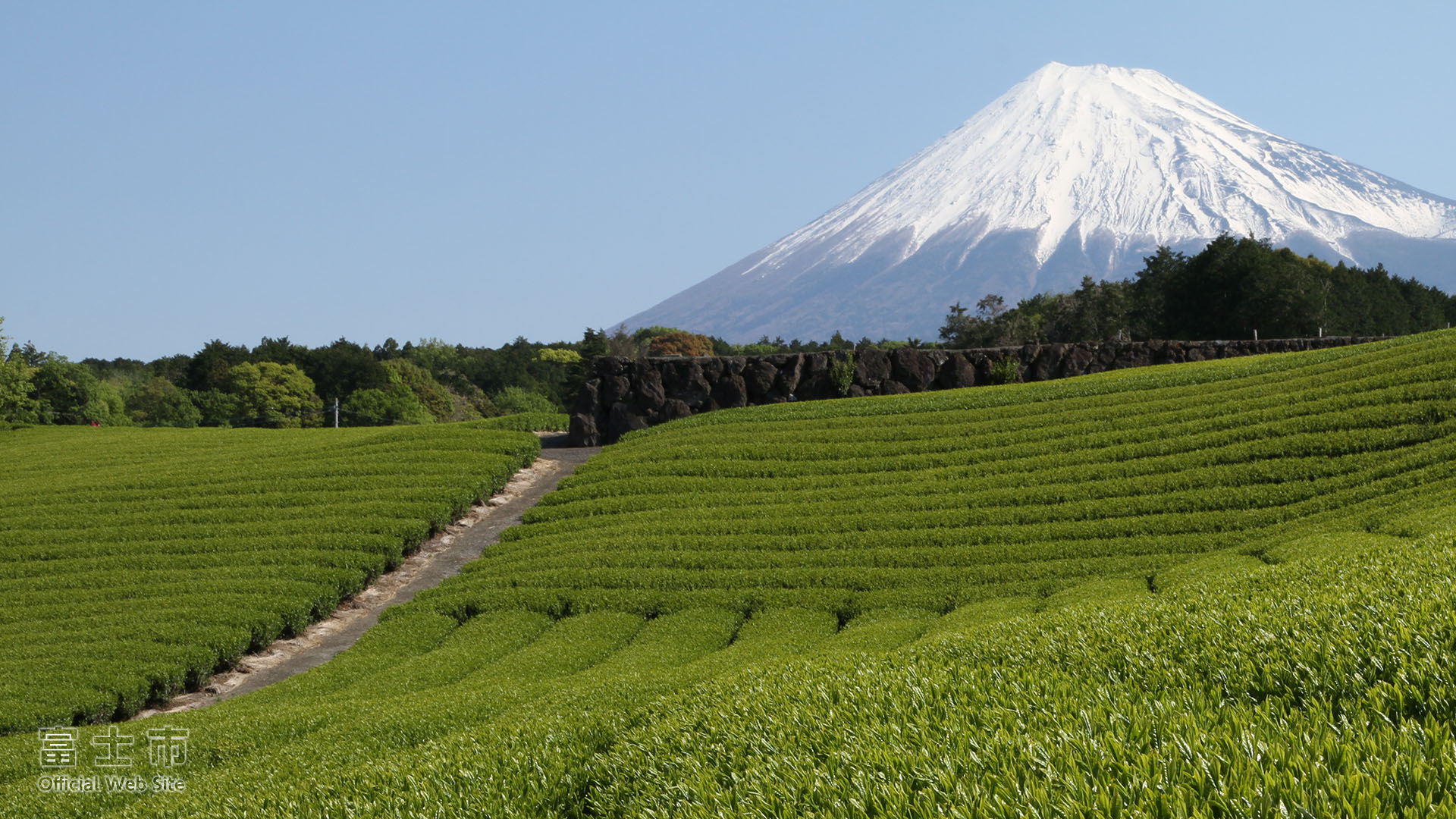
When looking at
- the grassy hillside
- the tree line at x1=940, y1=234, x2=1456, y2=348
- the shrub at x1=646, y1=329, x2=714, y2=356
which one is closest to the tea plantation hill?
the grassy hillside

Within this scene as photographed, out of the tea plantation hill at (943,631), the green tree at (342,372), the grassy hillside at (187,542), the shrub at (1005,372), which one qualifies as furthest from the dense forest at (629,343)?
the tea plantation hill at (943,631)

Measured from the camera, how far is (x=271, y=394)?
225 ft

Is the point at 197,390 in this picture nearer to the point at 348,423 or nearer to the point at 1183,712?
the point at 348,423

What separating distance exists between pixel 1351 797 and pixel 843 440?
22027 mm

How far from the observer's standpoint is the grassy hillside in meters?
14.4

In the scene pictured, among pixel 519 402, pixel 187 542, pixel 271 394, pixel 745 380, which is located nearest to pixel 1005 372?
pixel 745 380

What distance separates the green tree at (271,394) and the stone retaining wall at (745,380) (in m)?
42.4

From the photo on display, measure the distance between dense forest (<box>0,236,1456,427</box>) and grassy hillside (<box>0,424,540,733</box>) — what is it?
22.2m

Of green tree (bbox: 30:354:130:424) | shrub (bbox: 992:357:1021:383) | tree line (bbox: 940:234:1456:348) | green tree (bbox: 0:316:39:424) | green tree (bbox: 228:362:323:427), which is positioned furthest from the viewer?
green tree (bbox: 228:362:323:427)

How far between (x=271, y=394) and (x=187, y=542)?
174ft

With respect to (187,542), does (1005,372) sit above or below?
above

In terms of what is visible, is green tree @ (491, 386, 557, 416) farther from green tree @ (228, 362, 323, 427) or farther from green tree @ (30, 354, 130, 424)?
green tree @ (30, 354, 130, 424)

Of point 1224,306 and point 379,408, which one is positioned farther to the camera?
point 379,408

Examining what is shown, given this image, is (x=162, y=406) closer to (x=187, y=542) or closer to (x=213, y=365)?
(x=213, y=365)
